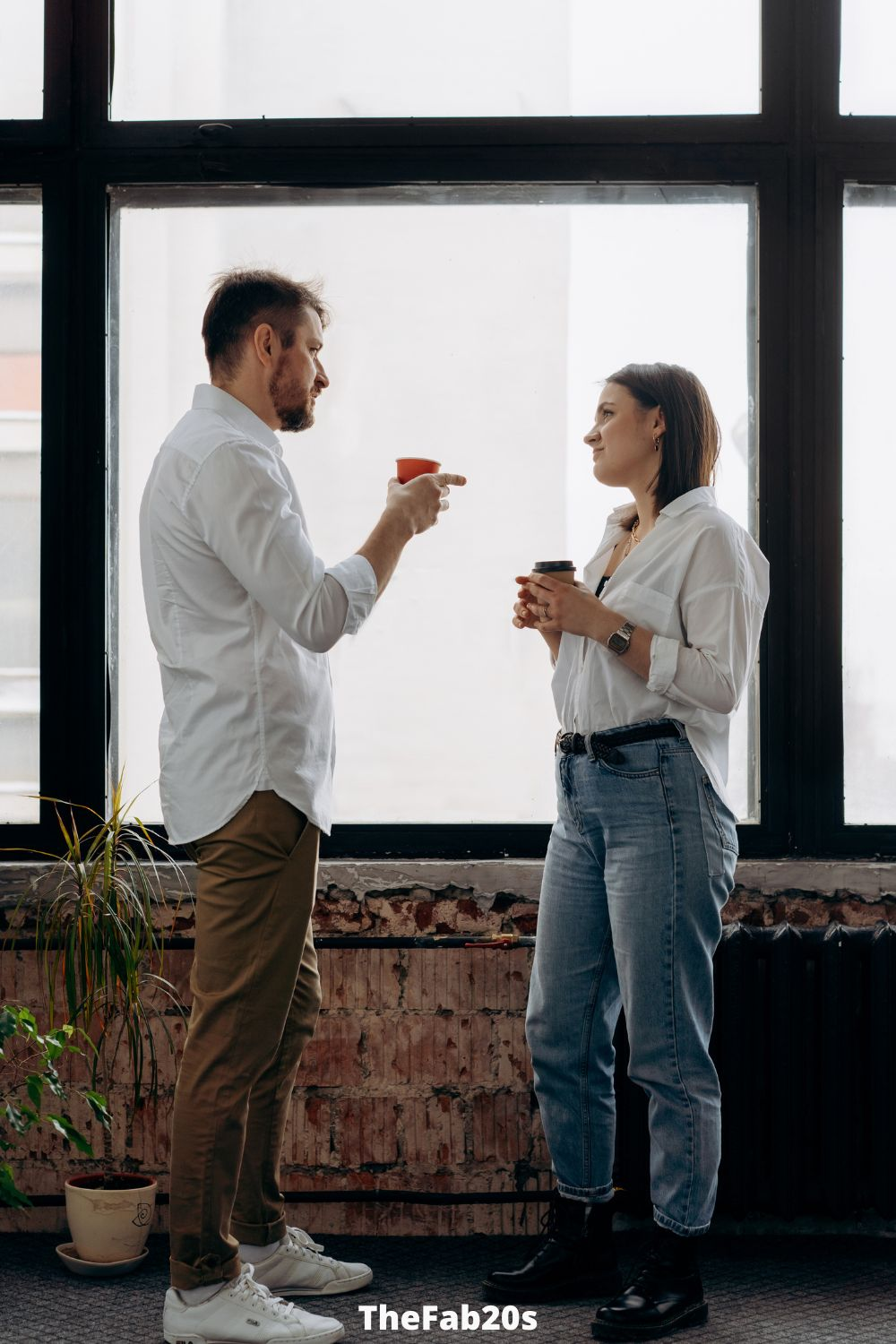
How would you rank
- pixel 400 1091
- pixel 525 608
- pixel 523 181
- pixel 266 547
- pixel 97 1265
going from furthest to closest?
1. pixel 523 181
2. pixel 400 1091
3. pixel 97 1265
4. pixel 525 608
5. pixel 266 547

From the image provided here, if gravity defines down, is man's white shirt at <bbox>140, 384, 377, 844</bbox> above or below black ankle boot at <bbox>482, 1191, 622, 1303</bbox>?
above

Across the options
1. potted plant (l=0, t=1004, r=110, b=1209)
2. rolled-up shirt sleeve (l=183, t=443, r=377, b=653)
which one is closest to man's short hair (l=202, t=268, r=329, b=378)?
rolled-up shirt sleeve (l=183, t=443, r=377, b=653)

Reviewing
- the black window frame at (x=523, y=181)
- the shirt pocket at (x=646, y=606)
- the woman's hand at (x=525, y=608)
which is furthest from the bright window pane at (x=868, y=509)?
the woman's hand at (x=525, y=608)

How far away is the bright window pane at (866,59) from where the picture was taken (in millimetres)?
2602

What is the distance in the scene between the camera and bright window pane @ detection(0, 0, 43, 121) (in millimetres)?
2617

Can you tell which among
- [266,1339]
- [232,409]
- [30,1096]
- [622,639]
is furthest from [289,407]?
Result: [266,1339]

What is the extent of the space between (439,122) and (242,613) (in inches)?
50.9

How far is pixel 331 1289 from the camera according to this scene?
2109mm

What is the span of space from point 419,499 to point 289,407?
0.86 feet

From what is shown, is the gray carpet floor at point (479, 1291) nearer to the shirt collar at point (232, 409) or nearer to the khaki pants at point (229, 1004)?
the khaki pants at point (229, 1004)

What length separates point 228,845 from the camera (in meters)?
1.84

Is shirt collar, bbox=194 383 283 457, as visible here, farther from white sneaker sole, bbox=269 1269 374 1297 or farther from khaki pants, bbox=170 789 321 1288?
white sneaker sole, bbox=269 1269 374 1297

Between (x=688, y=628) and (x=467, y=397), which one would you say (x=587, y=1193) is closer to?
(x=688, y=628)

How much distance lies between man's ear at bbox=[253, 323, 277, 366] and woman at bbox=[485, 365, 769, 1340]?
0.55 m
